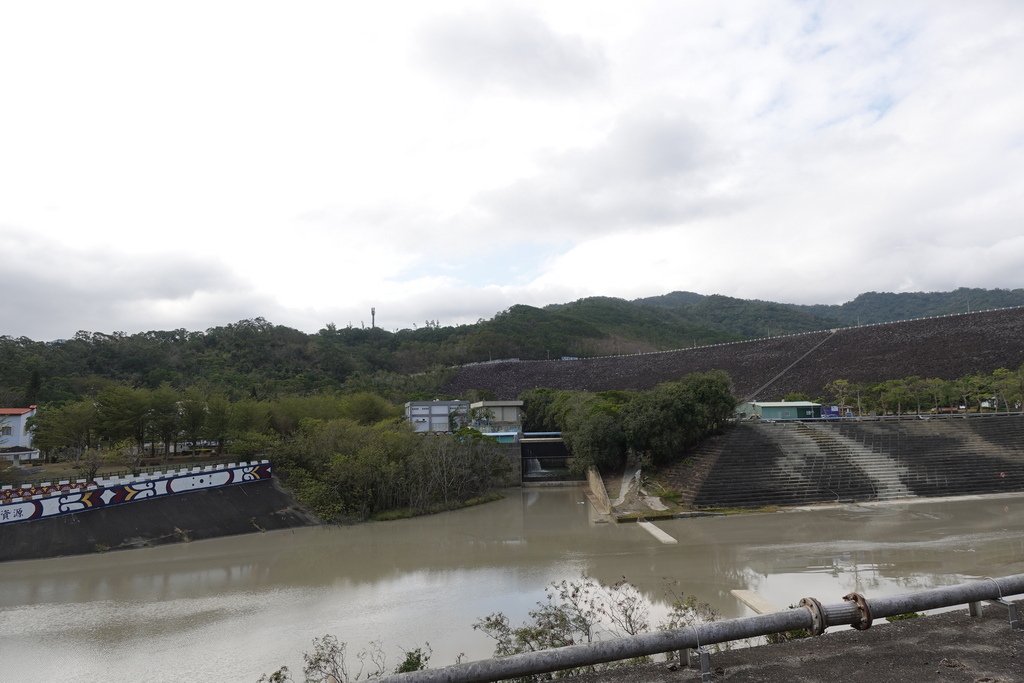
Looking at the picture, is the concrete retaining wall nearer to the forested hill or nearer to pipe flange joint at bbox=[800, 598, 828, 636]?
the forested hill

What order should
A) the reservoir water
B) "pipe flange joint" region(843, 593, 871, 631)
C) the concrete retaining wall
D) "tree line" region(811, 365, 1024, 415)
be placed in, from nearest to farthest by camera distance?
"pipe flange joint" region(843, 593, 871, 631), the reservoir water, the concrete retaining wall, "tree line" region(811, 365, 1024, 415)

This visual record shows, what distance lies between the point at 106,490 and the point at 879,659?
83.2 ft

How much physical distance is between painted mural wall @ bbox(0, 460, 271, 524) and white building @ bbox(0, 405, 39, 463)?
8075 mm

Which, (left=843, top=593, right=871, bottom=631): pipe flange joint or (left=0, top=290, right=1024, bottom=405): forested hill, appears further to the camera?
(left=0, top=290, right=1024, bottom=405): forested hill

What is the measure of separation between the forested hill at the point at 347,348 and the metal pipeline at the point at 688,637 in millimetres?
44431

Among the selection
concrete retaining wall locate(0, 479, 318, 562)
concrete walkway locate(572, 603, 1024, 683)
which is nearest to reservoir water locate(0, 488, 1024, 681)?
concrete retaining wall locate(0, 479, 318, 562)

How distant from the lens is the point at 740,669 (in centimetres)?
383

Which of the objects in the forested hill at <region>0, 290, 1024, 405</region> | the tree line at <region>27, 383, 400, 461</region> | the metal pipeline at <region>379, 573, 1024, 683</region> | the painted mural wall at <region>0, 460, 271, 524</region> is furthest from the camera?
the forested hill at <region>0, 290, 1024, 405</region>

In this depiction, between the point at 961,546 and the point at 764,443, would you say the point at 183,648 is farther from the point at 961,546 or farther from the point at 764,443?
the point at 764,443

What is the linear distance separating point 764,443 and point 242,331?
60.3 m

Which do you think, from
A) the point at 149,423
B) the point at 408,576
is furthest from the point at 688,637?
the point at 149,423

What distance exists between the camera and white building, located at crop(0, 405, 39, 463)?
31.2 m

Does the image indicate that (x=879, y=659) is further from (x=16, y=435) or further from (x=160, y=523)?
(x=16, y=435)

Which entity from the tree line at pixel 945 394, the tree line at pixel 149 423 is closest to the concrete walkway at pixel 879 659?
the tree line at pixel 149 423
